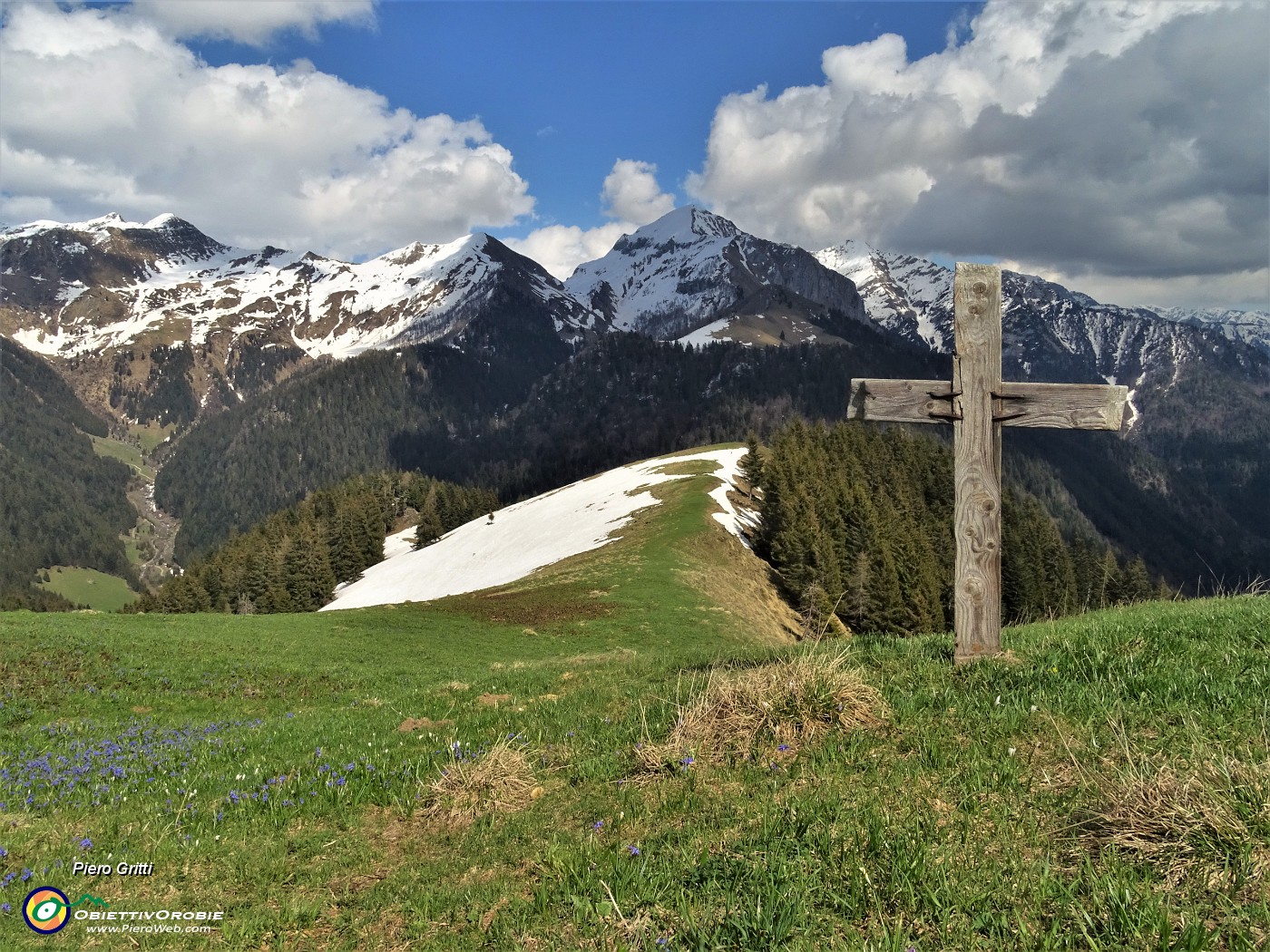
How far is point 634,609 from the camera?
Result: 39094mm

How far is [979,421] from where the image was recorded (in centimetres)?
905

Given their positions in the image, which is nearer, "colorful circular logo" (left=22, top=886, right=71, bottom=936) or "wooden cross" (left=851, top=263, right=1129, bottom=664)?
"colorful circular logo" (left=22, top=886, right=71, bottom=936)

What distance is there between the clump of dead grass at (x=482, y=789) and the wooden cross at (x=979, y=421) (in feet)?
18.6

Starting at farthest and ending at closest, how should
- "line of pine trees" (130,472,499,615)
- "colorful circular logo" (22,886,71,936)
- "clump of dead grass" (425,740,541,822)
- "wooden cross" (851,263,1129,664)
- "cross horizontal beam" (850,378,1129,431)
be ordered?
"line of pine trees" (130,472,499,615) < "wooden cross" (851,263,1129,664) < "cross horizontal beam" (850,378,1129,431) < "clump of dead grass" (425,740,541,822) < "colorful circular logo" (22,886,71,936)

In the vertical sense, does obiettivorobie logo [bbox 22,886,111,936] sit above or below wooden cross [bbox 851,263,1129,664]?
below

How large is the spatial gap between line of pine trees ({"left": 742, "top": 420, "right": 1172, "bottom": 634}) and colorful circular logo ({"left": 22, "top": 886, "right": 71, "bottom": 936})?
38.9 m

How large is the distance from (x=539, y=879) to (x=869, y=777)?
119 inches

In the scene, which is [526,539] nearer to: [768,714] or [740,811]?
[768,714]

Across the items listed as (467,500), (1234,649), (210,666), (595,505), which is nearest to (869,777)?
(1234,649)

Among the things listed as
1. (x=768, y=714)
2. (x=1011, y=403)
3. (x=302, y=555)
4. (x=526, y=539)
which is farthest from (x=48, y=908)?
(x=302, y=555)

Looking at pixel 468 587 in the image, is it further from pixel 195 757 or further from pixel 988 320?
pixel 988 320

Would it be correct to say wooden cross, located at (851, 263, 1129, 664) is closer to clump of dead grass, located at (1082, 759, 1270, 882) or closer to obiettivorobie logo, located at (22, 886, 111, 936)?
clump of dead grass, located at (1082, 759, 1270, 882)

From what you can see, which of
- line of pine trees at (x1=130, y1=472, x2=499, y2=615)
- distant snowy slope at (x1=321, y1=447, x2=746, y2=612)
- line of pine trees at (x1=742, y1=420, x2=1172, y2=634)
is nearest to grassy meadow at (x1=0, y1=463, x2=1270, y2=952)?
line of pine trees at (x1=742, y1=420, x2=1172, y2=634)

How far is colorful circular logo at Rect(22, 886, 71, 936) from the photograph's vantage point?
588 centimetres
